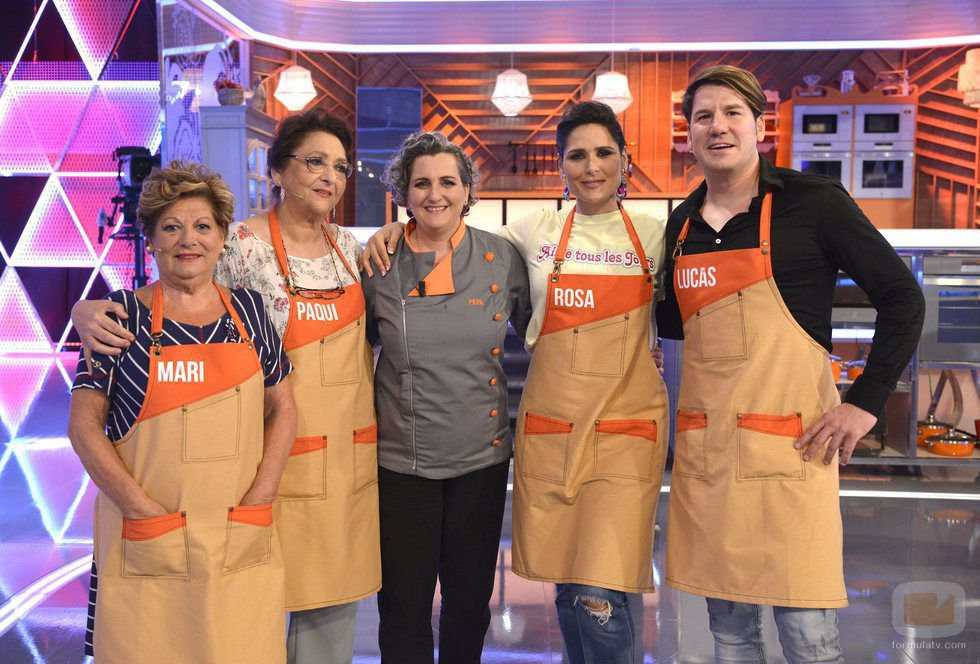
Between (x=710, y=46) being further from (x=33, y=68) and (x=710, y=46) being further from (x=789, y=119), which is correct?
(x=33, y=68)

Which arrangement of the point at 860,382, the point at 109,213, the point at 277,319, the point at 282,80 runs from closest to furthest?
the point at 860,382 < the point at 277,319 < the point at 282,80 < the point at 109,213

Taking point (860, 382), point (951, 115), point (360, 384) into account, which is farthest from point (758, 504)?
point (951, 115)

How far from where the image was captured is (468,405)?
6.54 ft

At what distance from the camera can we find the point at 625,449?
6.55 feet

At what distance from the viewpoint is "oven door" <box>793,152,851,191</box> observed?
30.4ft

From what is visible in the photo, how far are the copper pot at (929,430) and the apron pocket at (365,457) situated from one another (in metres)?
3.58

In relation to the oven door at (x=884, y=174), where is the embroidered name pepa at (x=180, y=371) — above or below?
below

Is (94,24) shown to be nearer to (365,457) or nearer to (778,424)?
(365,457)

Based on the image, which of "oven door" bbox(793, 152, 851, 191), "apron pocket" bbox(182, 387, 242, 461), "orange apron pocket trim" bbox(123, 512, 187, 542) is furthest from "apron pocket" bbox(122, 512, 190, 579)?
"oven door" bbox(793, 152, 851, 191)

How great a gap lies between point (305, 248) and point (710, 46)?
29.3 ft

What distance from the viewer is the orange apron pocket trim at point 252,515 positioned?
66.9 inches

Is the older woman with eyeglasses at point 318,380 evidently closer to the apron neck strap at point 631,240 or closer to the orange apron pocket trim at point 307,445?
the orange apron pocket trim at point 307,445

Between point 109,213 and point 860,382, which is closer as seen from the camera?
point 860,382

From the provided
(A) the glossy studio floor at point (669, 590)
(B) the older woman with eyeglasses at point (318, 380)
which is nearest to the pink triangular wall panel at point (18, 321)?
(A) the glossy studio floor at point (669, 590)
